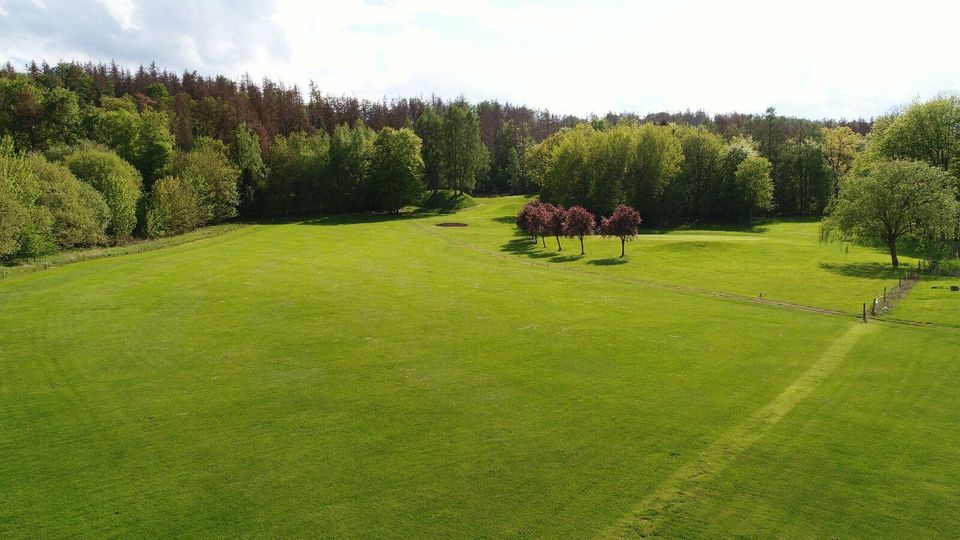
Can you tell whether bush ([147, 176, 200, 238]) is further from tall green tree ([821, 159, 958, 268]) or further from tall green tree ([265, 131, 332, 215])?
tall green tree ([821, 159, 958, 268])

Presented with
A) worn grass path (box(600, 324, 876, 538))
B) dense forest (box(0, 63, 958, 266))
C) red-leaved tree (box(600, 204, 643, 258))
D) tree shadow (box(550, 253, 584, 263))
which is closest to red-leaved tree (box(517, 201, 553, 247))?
tree shadow (box(550, 253, 584, 263))

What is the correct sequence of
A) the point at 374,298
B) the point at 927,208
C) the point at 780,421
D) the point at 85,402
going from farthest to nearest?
the point at 927,208 < the point at 374,298 < the point at 85,402 < the point at 780,421

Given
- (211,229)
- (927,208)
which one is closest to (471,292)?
(927,208)

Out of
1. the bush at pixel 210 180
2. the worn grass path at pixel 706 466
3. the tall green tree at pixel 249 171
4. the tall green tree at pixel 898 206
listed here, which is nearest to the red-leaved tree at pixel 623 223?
the tall green tree at pixel 898 206

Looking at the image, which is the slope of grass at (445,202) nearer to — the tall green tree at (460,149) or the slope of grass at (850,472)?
the tall green tree at (460,149)

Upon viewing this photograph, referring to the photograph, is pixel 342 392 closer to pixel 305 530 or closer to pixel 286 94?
pixel 305 530

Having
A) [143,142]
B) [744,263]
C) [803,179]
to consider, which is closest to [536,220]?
[744,263]
